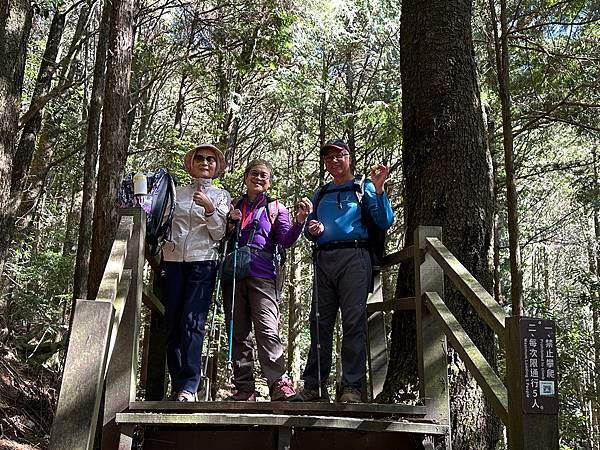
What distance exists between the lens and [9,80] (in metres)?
6.79

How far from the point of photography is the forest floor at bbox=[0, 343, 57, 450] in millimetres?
9347

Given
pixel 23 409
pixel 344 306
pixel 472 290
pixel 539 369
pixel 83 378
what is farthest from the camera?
pixel 23 409

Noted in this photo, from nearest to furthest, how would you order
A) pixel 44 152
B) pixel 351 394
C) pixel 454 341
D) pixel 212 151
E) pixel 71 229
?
pixel 454 341 < pixel 351 394 < pixel 212 151 < pixel 44 152 < pixel 71 229

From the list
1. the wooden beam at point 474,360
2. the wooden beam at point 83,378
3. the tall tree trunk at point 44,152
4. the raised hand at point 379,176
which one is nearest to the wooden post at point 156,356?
the raised hand at point 379,176

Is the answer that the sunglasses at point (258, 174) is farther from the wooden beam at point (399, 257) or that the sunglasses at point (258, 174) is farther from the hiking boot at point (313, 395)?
the hiking boot at point (313, 395)

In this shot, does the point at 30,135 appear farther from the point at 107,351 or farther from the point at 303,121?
the point at 303,121

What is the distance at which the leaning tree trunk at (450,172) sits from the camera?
5039 mm

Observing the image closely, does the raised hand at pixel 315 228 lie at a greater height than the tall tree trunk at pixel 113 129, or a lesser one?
lesser

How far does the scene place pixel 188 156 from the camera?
17.7 feet

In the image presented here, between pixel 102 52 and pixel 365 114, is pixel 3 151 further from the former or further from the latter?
pixel 365 114

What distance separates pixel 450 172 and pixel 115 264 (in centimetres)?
295

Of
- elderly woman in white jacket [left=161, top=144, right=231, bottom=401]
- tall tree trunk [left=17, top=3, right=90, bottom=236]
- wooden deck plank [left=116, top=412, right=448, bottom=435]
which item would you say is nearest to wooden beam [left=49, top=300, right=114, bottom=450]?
wooden deck plank [left=116, top=412, right=448, bottom=435]

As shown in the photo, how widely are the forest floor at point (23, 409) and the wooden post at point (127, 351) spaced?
17.7 ft

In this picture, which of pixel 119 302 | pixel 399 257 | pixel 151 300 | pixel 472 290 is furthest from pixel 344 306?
pixel 119 302
